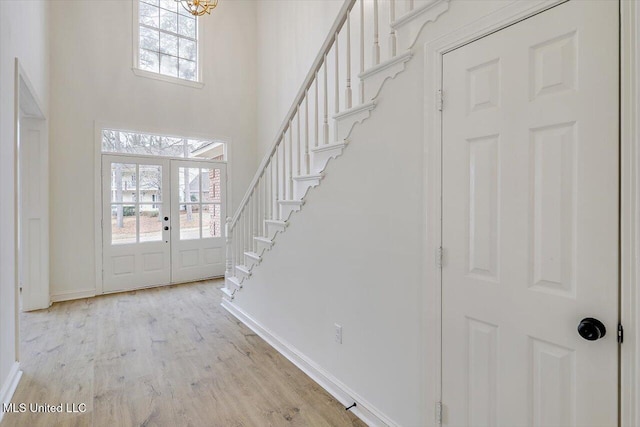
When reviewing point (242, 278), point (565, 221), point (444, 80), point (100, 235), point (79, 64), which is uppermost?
point (79, 64)

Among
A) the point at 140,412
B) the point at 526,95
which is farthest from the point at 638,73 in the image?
the point at 140,412

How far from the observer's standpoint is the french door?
4.79 m

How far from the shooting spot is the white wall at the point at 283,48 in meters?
4.42

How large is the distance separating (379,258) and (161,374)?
1.96 m

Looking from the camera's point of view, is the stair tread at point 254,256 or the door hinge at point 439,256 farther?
the stair tread at point 254,256

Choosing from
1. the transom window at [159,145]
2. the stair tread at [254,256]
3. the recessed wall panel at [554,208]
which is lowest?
the stair tread at [254,256]

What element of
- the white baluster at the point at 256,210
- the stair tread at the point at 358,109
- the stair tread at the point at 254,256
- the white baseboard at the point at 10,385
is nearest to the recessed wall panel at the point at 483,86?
the stair tread at the point at 358,109

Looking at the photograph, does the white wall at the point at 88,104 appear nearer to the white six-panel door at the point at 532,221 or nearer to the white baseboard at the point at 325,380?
the white baseboard at the point at 325,380

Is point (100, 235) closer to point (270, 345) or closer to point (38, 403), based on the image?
point (38, 403)

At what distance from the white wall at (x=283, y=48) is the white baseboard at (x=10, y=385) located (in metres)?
4.09

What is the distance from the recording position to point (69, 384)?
2396mm

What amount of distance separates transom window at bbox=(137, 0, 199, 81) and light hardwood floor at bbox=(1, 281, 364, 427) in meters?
3.75

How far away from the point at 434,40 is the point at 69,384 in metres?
3.25

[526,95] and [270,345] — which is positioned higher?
[526,95]
